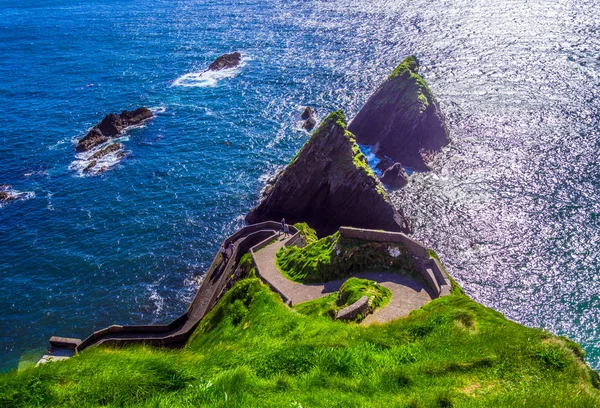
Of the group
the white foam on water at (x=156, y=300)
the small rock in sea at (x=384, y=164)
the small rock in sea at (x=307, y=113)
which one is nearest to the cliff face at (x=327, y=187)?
the small rock in sea at (x=384, y=164)

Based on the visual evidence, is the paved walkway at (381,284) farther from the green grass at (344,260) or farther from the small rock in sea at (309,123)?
the small rock in sea at (309,123)

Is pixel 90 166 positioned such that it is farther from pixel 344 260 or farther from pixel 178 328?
pixel 344 260

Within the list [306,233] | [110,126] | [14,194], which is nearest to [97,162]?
[110,126]

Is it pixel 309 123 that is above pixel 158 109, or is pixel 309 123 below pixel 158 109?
below

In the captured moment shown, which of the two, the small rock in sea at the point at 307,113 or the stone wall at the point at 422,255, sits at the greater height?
the stone wall at the point at 422,255

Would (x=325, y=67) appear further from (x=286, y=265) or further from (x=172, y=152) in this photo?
(x=286, y=265)

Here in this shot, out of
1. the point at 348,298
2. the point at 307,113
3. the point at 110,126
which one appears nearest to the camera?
the point at 348,298

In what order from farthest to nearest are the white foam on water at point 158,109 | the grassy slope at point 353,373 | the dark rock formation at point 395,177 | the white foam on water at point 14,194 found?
the white foam on water at point 158,109 < the white foam on water at point 14,194 < the dark rock formation at point 395,177 < the grassy slope at point 353,373
